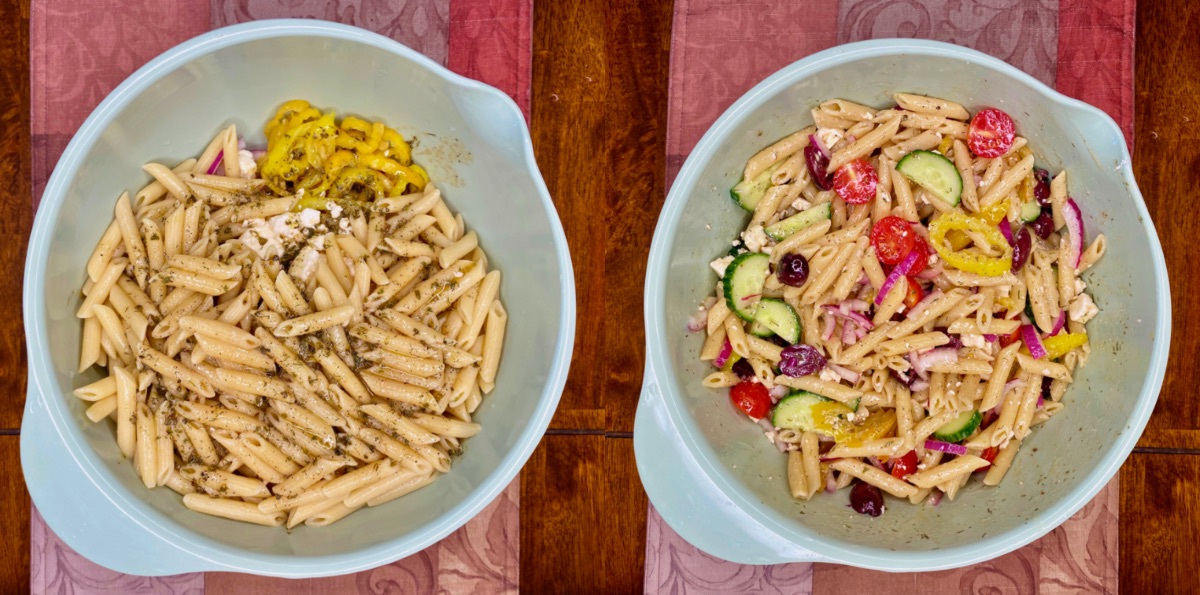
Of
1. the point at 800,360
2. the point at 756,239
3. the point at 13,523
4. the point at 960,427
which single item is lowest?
the point at 13,523

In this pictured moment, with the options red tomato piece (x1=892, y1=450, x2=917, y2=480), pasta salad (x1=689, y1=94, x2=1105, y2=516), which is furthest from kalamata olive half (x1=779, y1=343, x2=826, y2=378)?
red tomato piece (x1=892, y1=450, x2=917, y2=480)

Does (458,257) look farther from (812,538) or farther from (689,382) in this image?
(812,538)

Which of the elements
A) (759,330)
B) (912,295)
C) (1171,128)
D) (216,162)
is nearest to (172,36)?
(216,162)

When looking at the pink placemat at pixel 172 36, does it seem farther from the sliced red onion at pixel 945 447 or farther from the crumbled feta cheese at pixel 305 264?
the sliced red onion at pixel 945 447

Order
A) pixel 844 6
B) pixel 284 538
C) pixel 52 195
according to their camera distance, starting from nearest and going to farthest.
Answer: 1. pixel 52 195
2. pixel 284 538
3. pixel 844 6

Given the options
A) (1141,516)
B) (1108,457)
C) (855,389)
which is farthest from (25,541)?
(1141,516)

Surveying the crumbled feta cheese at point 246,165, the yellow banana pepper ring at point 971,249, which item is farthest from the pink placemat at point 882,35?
the crumbled feta cheese at point 246,165

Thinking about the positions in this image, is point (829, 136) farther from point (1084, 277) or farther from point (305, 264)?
point (305, 264)
